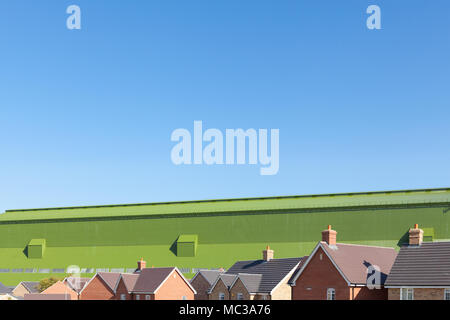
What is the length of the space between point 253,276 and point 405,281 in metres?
25.0

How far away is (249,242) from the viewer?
121 m

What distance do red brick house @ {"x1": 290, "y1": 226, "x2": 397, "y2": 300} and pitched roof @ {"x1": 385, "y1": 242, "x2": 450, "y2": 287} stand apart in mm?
5135

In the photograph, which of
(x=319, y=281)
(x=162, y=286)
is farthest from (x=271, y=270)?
(x=319, y=281)

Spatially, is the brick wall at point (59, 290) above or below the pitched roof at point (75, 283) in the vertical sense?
below

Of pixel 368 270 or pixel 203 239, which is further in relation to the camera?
pixel 203 239

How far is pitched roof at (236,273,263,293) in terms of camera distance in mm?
68500

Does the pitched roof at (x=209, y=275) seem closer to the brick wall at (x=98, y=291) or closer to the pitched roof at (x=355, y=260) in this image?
the brick wall at (x=98, y=291)

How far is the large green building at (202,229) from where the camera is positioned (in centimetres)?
11100

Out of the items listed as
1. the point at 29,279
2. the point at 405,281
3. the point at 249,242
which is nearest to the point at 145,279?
the point at 405,281

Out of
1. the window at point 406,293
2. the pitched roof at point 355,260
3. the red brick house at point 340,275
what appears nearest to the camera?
the window at point 406,293

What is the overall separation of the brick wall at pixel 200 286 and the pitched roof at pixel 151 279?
550 cm

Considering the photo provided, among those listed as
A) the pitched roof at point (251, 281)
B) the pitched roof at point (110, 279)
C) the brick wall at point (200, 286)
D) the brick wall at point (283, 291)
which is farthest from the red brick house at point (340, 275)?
the pitched roof at point (110, 279)

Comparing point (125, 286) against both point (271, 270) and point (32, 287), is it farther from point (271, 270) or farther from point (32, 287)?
point (32, 287)
